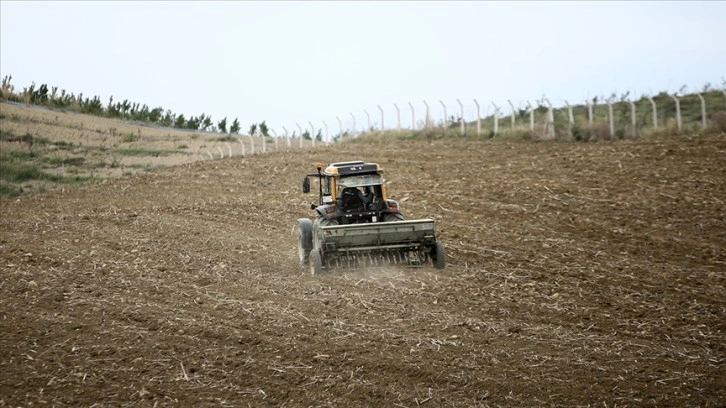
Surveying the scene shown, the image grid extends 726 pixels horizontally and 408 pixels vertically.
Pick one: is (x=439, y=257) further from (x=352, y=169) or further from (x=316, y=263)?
(x=352, y=169)

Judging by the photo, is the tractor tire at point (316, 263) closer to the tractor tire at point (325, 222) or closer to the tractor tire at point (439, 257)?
the tractor tire at point (325, 222)

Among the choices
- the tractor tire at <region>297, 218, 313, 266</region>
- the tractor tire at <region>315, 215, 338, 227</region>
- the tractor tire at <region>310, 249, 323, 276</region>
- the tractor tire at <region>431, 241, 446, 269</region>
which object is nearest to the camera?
the tractor tire at <region>310, 249, 323, 276</region>

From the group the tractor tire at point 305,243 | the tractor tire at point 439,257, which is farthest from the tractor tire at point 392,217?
the tractor tire at point 305,243

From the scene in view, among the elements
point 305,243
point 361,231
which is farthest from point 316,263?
point 305,243

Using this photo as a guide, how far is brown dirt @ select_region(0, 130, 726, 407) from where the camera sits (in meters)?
8.99

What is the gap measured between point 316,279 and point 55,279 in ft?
12.9

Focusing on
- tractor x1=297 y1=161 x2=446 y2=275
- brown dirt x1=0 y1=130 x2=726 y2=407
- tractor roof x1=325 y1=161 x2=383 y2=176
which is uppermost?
tractor roof x1=325 y1=161 x2=383 y2=176

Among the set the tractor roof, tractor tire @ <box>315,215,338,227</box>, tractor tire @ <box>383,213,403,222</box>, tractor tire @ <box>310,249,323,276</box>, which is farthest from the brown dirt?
the tractor roof

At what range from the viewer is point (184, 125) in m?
51.4

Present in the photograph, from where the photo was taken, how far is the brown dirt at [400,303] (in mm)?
8992

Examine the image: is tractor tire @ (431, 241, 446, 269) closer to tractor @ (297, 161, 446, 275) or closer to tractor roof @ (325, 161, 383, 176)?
tractor @ (297, 161, 446, 275)

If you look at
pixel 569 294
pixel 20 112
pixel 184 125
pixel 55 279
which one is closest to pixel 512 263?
pixel 569 294

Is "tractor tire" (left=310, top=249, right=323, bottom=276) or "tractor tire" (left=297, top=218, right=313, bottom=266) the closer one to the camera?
"tractor tire" (left=310, top=249, right=323, bottom=276)

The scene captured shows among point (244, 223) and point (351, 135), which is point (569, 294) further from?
point (351, 135)
